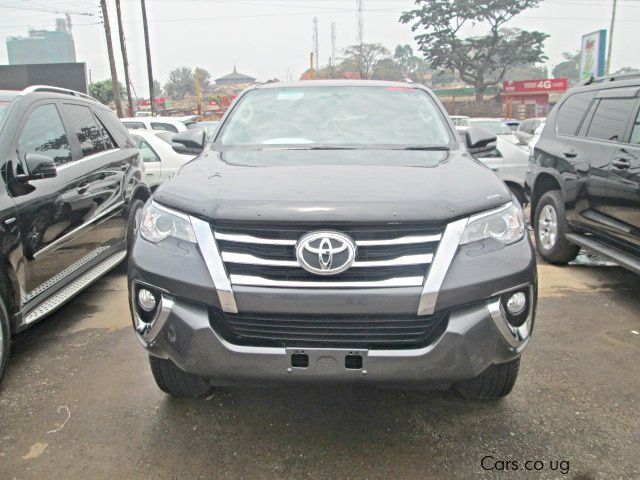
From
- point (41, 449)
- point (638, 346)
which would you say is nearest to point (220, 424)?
point (41, 449)

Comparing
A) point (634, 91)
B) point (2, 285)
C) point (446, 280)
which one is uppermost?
point (634, 91)

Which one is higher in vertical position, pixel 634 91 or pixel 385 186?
pixel 634 91

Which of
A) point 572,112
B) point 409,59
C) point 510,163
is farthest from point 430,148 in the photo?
point 409,59

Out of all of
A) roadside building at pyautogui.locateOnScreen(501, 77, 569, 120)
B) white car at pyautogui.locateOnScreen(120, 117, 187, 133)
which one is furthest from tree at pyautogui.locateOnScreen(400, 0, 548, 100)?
white car at pyautogui.locateOnScreen(120, 117, 187, 133)

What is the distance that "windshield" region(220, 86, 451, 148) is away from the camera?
349cm

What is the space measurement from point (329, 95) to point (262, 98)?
47 cm

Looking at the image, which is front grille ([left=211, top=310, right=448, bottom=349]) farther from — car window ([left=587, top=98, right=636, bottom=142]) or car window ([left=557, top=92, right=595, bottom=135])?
car window ([left=557, top=92, right=595, bottom=135])

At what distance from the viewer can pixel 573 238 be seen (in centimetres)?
538

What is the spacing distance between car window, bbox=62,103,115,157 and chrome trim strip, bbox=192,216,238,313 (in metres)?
2.70

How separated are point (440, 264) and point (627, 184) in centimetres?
285

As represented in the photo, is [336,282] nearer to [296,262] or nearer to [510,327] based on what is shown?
[296,262]

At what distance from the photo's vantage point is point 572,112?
5738mm

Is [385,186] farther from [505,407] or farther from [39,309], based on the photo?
[39,309]

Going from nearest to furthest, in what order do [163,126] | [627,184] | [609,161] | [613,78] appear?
[627,184], [609,161], [613,78], [163,126]
